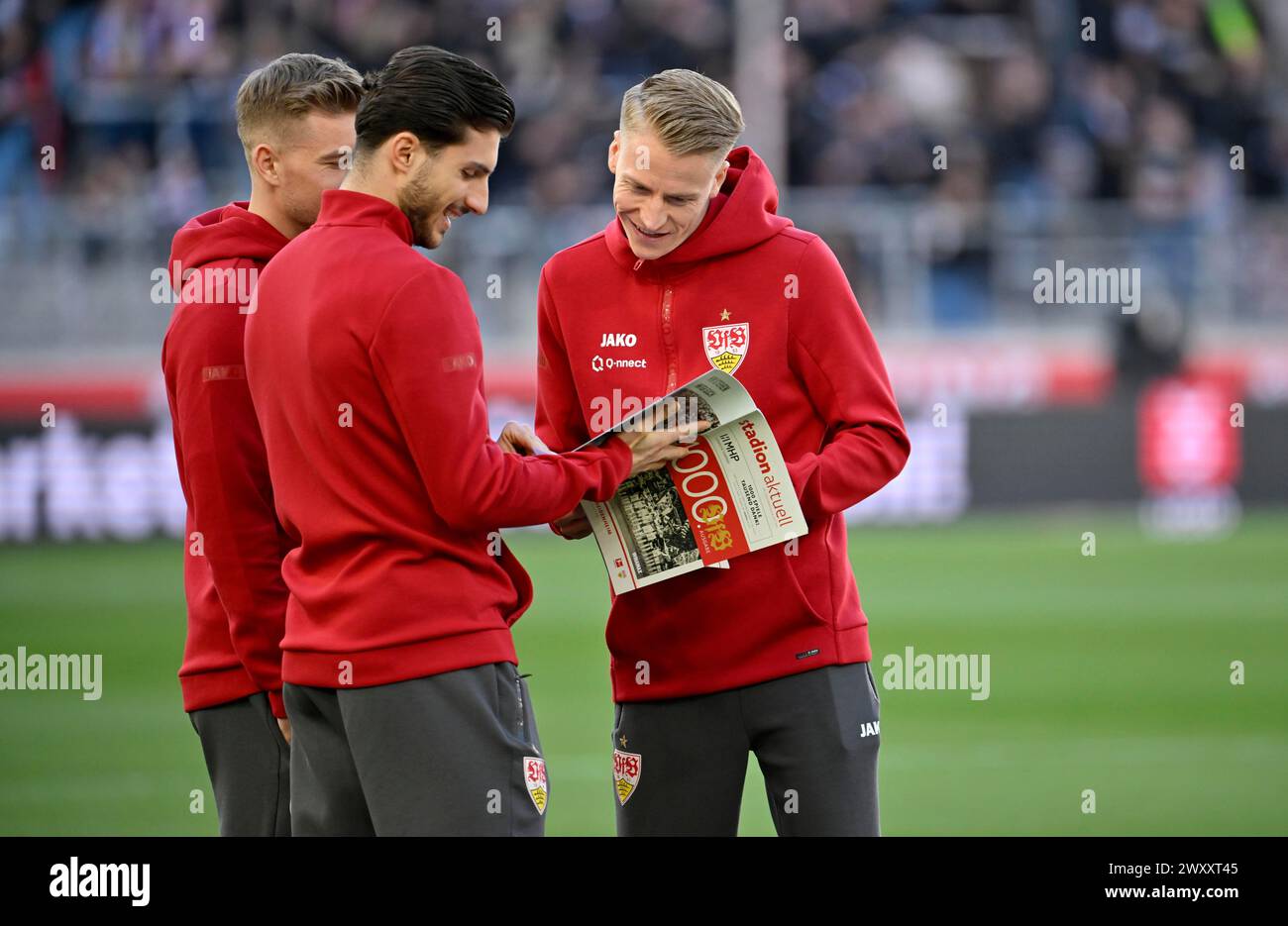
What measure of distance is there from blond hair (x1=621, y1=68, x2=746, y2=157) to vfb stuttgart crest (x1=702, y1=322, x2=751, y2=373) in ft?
1.10

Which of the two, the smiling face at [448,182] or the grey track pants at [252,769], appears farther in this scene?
the grey track pants at [252,769]

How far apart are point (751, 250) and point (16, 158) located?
45.9ft

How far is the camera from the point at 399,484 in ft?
8.86

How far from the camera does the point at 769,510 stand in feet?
9.84

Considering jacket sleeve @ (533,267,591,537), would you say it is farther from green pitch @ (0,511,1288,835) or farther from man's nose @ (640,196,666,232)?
green pitch @ (0,511,1288,835)

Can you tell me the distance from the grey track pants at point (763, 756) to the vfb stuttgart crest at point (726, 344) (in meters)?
0.62

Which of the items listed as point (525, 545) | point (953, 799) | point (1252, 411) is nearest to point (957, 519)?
point (1252, 411)

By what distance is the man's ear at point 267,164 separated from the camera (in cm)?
311

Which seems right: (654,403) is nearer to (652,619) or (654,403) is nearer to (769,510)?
(769,510)

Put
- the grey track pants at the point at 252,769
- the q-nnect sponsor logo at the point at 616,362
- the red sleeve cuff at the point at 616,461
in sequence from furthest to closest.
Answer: the q-nnect sponsor logo at the point at 616,362
the grey track pants at the point at 252,769
the red sleeve cuff at the point at 616,461

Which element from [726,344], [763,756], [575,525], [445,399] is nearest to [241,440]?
[445,399]

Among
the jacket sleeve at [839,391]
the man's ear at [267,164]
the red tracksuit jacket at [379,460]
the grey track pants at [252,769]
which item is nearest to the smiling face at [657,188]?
the jacket sleeve at [839,391]

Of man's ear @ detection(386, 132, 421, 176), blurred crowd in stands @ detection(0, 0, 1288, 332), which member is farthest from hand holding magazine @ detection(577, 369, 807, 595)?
blurred crowd in stands @ detection(0, 0, 1288, 332)
